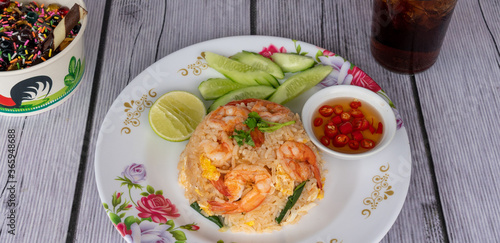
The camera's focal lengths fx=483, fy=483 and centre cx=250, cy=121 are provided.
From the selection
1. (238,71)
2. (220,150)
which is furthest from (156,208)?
(238,71)

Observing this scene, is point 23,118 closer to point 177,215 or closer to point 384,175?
point 177,215

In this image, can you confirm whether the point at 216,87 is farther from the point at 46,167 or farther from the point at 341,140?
the point at 46,167

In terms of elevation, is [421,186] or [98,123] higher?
[98,123]

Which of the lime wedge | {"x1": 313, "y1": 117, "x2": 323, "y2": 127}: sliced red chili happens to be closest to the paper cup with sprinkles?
the lime wedge

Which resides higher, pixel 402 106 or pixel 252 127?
pixel 252 127

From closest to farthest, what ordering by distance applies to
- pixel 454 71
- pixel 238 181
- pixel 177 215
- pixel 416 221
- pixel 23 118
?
1. pixel 238 181
2. pixel 177 215
3. pixel 416 221
4. pixel 23 118
5. pixel 454 71

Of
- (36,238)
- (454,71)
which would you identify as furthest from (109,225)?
(454,71)

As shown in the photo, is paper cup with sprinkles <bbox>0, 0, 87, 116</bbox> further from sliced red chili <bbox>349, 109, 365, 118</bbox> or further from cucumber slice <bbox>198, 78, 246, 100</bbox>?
sliced red chili <bbox>349, 109, 365, 118</bbox>

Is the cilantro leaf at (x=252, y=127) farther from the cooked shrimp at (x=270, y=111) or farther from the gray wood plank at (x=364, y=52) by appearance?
the gray wood plank at (x=364, y=52)
